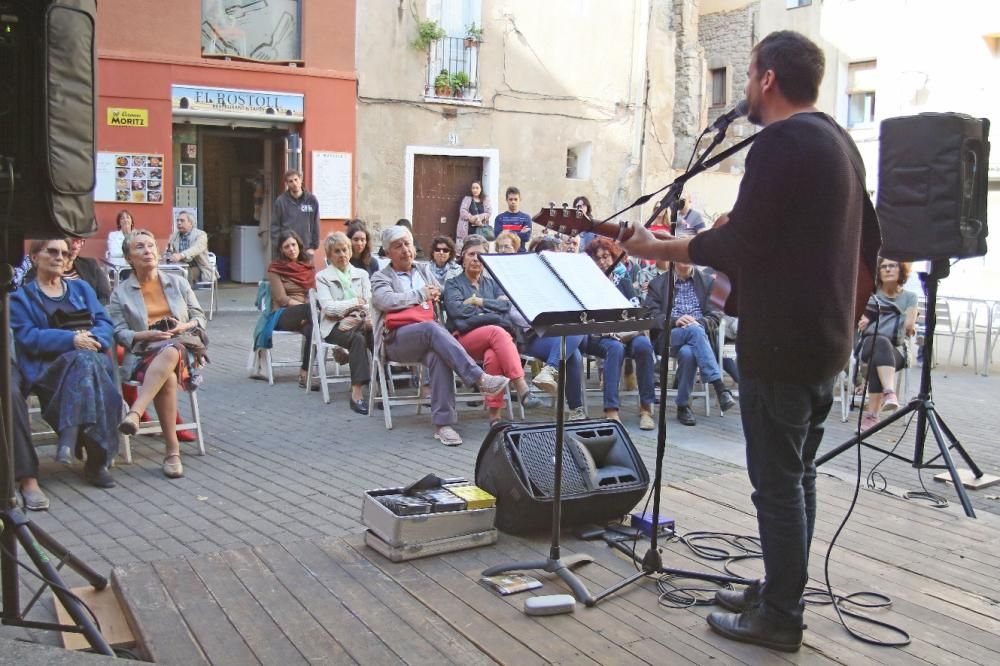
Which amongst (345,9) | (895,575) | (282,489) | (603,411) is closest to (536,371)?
(603,411)

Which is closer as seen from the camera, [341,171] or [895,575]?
[895,575]

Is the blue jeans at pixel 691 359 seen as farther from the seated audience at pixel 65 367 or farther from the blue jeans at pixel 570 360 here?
the seated audience at pixel 65 367

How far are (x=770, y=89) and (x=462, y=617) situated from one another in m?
1.99

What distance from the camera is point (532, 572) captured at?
380 centimetres

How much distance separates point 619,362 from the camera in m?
6.95

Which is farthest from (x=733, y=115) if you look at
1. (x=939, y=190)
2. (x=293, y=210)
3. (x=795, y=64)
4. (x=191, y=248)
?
(x=191, y=248)

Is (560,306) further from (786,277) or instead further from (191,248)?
(191,248)

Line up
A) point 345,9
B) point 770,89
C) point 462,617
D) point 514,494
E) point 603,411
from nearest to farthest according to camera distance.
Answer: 1. point 770,89
2. point 462,617
3. point 514,494
4. point 603,411
5. point 345,9

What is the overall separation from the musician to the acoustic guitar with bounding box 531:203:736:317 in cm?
8

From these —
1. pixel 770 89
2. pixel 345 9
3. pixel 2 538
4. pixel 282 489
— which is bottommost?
pixel 282 489

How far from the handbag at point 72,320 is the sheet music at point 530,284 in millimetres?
2692

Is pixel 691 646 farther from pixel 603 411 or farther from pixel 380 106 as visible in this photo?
pixel 380 106

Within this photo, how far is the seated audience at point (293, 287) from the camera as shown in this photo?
797 centimetres

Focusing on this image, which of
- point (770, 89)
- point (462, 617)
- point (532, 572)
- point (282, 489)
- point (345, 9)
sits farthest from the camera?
point (345, 9)
